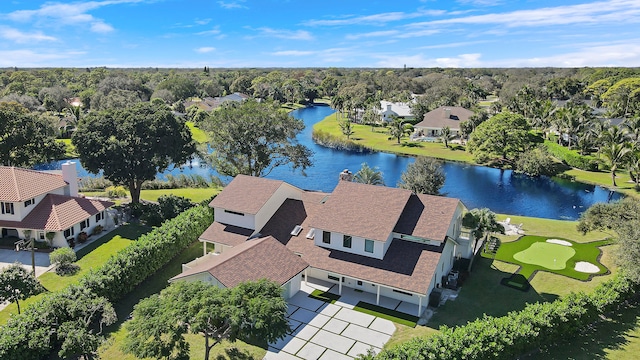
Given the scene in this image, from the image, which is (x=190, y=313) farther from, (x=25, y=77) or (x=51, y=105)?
(x=25, y=77)

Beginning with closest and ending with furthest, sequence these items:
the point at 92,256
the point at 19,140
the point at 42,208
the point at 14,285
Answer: the point at 14,285 → the point at 92,256 → the point at 42,208 → the point at 19,140

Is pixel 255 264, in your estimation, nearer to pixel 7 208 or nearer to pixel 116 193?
pixel 7 208

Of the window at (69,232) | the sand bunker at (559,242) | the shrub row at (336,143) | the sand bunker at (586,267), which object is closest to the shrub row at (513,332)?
the sand bunker at (586,267)

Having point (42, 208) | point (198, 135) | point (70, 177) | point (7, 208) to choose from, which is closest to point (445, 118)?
point (198, 135)

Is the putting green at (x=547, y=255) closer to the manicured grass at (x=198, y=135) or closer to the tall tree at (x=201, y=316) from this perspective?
the tall tree at (x=201, y=316)

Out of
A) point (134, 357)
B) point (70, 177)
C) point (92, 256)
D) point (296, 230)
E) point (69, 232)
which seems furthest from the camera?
point (70, 177)
